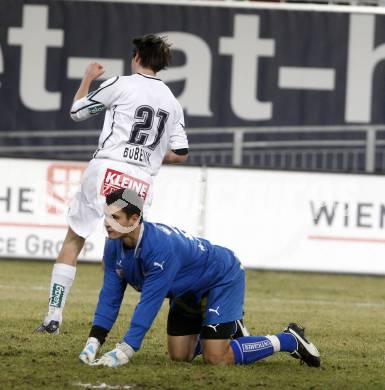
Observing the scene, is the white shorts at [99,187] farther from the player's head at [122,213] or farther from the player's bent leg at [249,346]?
the player's head at [122,213]

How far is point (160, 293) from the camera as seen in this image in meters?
7.46

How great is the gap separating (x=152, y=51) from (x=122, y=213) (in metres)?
2.12

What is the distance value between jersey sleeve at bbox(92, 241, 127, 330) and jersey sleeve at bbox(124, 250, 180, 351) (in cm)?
21

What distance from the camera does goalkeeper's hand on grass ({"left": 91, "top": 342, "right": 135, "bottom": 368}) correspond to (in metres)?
7.48

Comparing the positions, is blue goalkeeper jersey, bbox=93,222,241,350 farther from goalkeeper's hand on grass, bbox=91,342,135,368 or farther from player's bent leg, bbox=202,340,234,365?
player's bent leg, bbox=202,340,234,365

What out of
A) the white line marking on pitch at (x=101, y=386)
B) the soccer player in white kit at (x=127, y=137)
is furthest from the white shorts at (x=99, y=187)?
the white line marking on pitch at (x=101, y=386)

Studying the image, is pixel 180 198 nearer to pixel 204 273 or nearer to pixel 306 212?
pixel 306 212

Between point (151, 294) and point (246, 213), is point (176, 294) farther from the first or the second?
point (246, 213)

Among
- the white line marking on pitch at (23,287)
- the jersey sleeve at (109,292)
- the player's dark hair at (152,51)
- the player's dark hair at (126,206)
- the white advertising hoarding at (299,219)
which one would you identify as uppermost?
the player's dark hair at (152,51)

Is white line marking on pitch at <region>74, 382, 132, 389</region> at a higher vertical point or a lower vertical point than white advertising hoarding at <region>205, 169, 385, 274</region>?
higher

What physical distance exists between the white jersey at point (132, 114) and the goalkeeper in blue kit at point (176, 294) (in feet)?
5.28

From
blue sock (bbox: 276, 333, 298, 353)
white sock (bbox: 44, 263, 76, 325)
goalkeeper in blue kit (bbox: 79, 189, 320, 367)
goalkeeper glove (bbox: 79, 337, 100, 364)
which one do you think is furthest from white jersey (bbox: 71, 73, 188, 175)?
goalkeeper glove (bbox: 79, 337, 100, 364)

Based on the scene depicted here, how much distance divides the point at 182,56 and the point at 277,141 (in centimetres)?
224

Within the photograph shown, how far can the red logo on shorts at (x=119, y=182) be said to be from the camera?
30.8 ft
